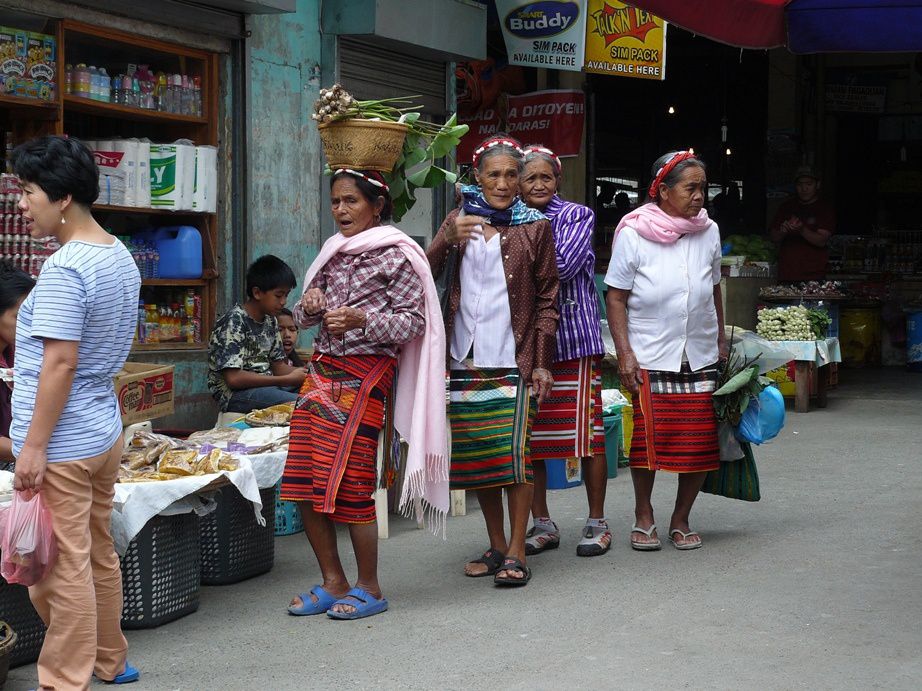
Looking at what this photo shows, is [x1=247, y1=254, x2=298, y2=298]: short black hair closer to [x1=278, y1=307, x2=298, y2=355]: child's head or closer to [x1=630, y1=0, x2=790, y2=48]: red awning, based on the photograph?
[x1=278, y1=307, x2=298, y2=355]: child's head

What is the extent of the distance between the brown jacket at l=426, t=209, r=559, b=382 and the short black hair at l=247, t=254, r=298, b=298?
177cm

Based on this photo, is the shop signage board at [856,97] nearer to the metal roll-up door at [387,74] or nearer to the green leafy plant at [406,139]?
the metal roll-up door at [387,74]

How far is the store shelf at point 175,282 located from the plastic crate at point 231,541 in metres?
2.58

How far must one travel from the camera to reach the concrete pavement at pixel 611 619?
4.48m

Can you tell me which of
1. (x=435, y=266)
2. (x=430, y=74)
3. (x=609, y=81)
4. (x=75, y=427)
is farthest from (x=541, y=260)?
(x=609, y=81)

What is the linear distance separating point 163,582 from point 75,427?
1.32 m

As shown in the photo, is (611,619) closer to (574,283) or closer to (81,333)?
(574,283)

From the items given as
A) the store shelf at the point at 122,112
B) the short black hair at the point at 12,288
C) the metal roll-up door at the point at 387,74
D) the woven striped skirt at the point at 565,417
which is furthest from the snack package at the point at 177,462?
the metal roll-up door at the point at 387,74

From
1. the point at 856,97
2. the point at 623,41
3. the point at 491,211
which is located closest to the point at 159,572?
the point at 491,211

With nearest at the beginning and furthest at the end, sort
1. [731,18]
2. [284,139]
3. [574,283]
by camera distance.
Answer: [731,18]
[574,283]
[284,139]

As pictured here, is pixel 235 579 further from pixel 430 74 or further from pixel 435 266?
pixel 430 74

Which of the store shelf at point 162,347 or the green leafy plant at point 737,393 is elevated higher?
the store shelf at point 162,347

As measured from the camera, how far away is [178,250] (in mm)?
8125

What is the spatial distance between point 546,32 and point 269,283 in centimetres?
496
